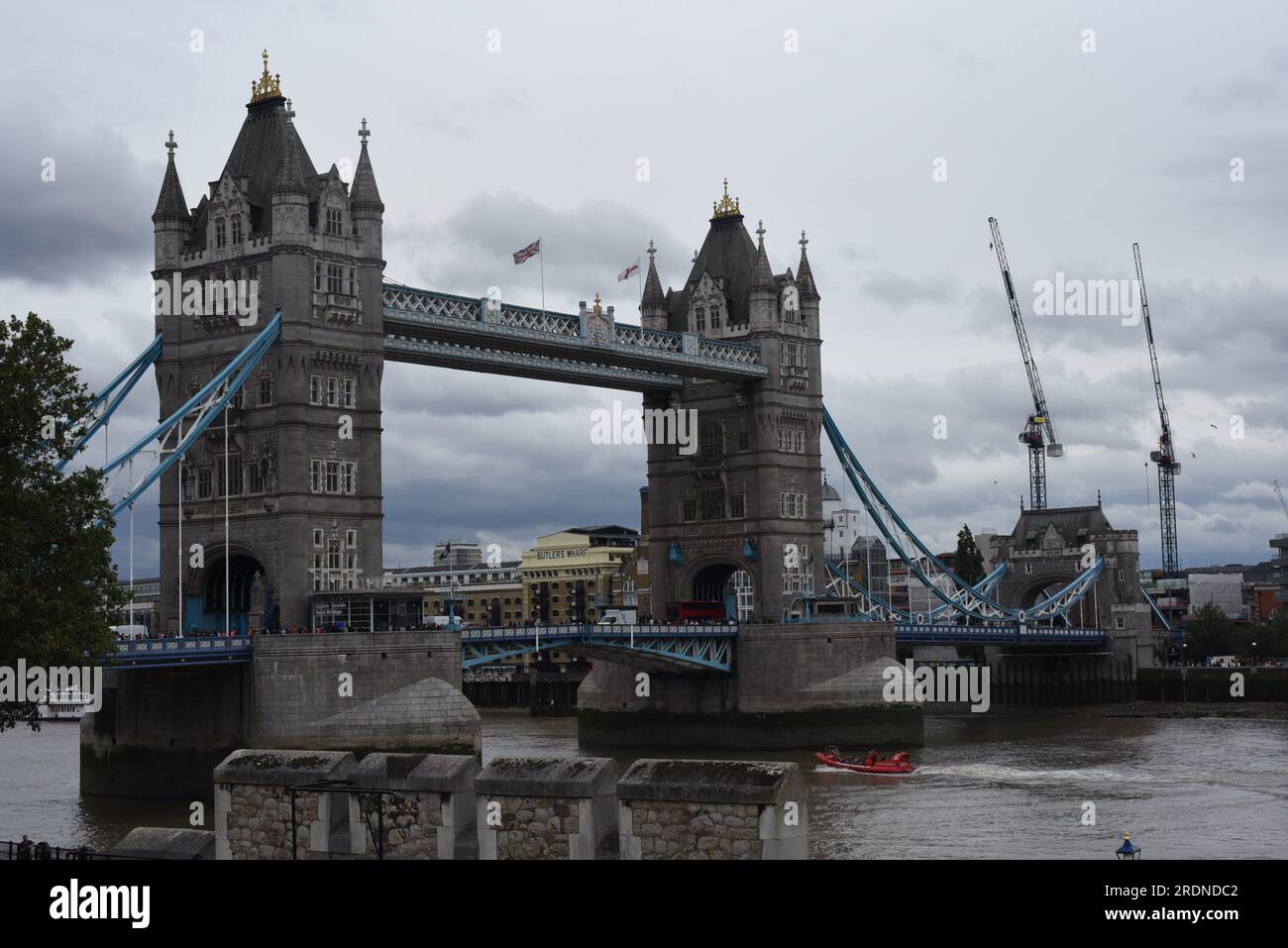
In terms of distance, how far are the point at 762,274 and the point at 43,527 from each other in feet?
200

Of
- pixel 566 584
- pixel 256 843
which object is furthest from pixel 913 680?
pixel 566 584

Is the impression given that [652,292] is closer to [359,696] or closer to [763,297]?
[763,297]

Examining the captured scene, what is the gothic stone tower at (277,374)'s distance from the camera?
67.2 metres

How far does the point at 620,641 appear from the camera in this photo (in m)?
80.5

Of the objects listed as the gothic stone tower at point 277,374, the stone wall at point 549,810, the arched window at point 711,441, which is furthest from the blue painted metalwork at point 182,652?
the arched window at point 711,441

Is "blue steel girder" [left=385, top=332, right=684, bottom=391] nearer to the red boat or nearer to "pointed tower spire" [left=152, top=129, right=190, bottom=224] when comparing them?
"pointed tower spire" [left=152, top=129, right=190, bottom=224]

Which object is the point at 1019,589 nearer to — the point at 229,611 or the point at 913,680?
the point at 913,680

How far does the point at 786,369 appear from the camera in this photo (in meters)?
95.1

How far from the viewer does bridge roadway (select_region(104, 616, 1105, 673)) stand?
57375 mm

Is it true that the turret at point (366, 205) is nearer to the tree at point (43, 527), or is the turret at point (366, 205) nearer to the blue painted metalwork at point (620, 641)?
the blue painted metalwork at point (620, 641)

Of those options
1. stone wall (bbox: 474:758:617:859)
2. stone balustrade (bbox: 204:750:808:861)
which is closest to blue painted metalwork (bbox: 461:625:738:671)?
stone balustrade (bbox: 204:750:808:861)

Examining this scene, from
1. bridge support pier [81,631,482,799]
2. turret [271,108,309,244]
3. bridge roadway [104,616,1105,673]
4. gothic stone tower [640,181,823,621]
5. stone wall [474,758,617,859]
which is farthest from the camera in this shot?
gothic stone tower [640,181,823,621]

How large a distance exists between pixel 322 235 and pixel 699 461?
1322 inches

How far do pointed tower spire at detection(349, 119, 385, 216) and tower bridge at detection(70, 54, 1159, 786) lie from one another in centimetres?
9
